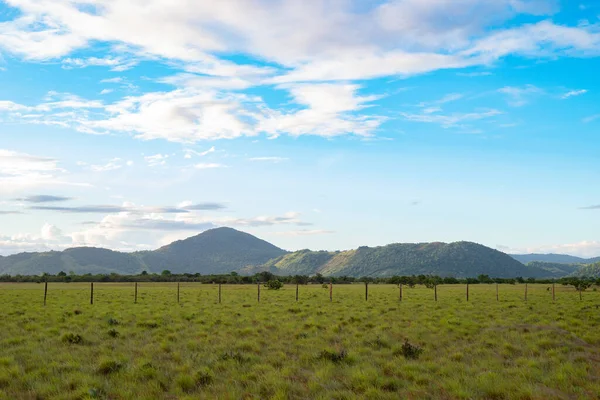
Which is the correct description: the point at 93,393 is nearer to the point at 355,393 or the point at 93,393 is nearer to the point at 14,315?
the point at 355,393

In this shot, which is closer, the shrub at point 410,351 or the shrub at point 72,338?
the shrub at point 410,351

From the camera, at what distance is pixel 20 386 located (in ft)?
43.5

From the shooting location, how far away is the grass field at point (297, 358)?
12.9 m

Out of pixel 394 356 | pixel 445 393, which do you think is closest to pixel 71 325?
pixel 394 356

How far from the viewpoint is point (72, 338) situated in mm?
20797

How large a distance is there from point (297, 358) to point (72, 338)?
10.5 meters

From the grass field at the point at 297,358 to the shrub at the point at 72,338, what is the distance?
0.20ft

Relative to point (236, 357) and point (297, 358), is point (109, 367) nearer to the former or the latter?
point (236, 357)

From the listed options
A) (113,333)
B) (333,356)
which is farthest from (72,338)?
(333,356)

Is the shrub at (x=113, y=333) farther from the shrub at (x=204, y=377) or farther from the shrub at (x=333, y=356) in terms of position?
the shrub at (x=333, y=356)

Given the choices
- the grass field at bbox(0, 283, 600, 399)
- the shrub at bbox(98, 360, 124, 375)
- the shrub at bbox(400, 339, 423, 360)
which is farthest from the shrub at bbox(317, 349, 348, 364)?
the shrub at bbox(98, 360, 124, 375)

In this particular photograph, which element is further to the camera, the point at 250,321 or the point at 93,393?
the point at 250,321

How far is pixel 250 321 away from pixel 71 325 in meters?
9.95

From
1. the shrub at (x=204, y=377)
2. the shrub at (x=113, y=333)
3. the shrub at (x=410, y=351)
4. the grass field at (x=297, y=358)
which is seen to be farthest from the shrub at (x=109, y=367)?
the shrub at (x=410, y=351)
